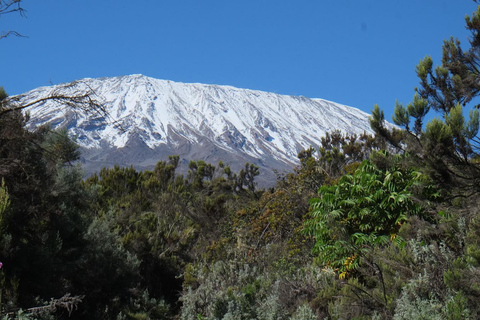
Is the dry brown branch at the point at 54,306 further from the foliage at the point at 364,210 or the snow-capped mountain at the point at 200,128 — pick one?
the snow-capped mountain at the point at 200,128

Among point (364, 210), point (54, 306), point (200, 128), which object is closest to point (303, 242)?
point (364, 210)

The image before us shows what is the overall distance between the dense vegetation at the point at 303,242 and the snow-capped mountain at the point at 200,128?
13354 cm

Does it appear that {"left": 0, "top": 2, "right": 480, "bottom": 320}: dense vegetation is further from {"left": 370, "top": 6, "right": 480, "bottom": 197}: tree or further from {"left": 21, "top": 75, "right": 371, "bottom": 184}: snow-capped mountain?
{"left": 21, "top": 75, "right": 371, "bottom": 184}: snow-capped mountain

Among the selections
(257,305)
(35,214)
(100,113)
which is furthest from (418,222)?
(35,214)

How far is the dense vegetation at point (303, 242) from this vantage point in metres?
5.17

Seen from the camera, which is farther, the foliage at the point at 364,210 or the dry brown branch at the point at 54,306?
the foliage at the point at 364,210

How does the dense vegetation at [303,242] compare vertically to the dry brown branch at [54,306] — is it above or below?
above

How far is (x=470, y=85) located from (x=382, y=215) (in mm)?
2350

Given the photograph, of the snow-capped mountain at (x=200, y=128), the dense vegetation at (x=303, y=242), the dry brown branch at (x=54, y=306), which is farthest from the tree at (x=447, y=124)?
the snow-capped mountain at (x=200, y=128)

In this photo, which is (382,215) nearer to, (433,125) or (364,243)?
(364,243)

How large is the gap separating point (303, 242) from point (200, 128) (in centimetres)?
17159

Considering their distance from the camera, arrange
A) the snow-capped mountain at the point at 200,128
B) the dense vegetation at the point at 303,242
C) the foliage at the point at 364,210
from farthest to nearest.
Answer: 1. the snow-capped mountain at the point at 200,128
2. the foliage at the point at 364,210
3. the dense vegetation at the point at 303,242

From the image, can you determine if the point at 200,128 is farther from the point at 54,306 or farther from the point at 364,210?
the point at 54,306

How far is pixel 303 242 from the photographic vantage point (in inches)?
325
